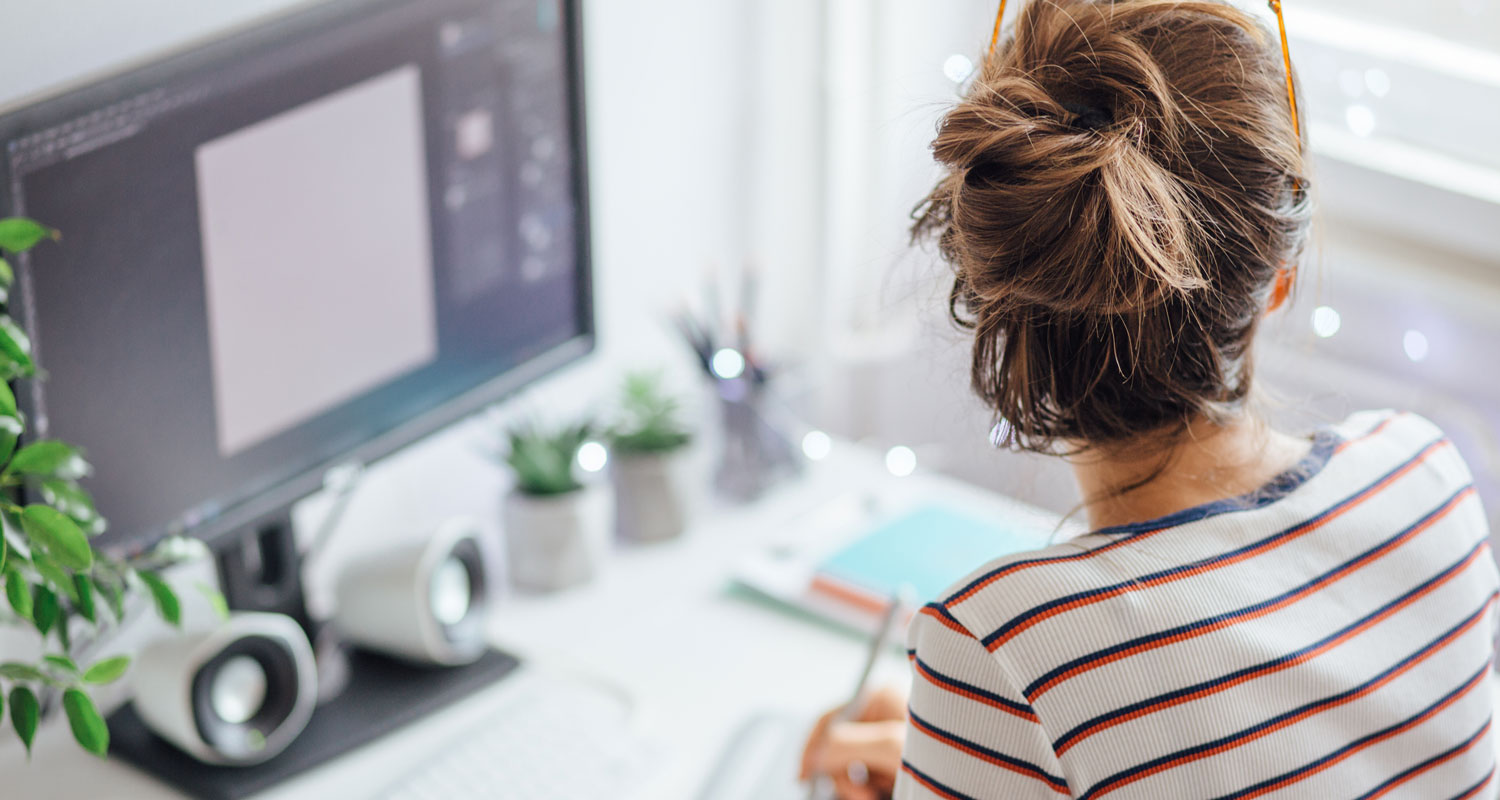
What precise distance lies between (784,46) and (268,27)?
0.72 meters

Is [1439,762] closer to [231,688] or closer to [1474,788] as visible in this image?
[1474,788]

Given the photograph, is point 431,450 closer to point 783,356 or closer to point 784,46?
point 783,356

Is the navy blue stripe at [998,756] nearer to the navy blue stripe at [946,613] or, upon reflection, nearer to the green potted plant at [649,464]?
the navy blue stripe at [946,613]

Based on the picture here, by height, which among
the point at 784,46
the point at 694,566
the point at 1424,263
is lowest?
the point at 694,566

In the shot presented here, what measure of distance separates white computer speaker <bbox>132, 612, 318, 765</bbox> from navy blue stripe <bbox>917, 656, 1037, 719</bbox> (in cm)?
48

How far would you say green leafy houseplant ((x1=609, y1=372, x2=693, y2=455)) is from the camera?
1.18 m

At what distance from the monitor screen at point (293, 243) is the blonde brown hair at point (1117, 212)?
41 cm

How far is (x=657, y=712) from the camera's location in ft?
3.24

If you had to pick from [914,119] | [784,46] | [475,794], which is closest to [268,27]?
[914,119]

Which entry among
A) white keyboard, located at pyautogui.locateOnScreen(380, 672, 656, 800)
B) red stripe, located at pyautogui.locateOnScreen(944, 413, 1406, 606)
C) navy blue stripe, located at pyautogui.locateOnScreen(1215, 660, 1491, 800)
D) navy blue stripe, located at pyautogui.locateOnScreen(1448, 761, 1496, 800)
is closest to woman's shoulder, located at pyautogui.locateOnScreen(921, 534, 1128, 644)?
red stripe, located at pyautogui.locateOnScreen(944, 413, 1406, 606)

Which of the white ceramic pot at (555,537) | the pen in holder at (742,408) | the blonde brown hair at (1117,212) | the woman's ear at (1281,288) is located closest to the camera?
the blonde brown hair at (1117,212)

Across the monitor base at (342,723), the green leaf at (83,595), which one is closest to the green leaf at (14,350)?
the green leaf at (83,595)

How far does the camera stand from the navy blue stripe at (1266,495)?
2.10ft

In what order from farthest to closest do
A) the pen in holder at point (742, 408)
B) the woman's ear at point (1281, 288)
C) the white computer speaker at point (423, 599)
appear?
the pen in holder at point (742, 408) < the white computer speaker at point (423, 599) < the woman's ear at point (1281, 288)
